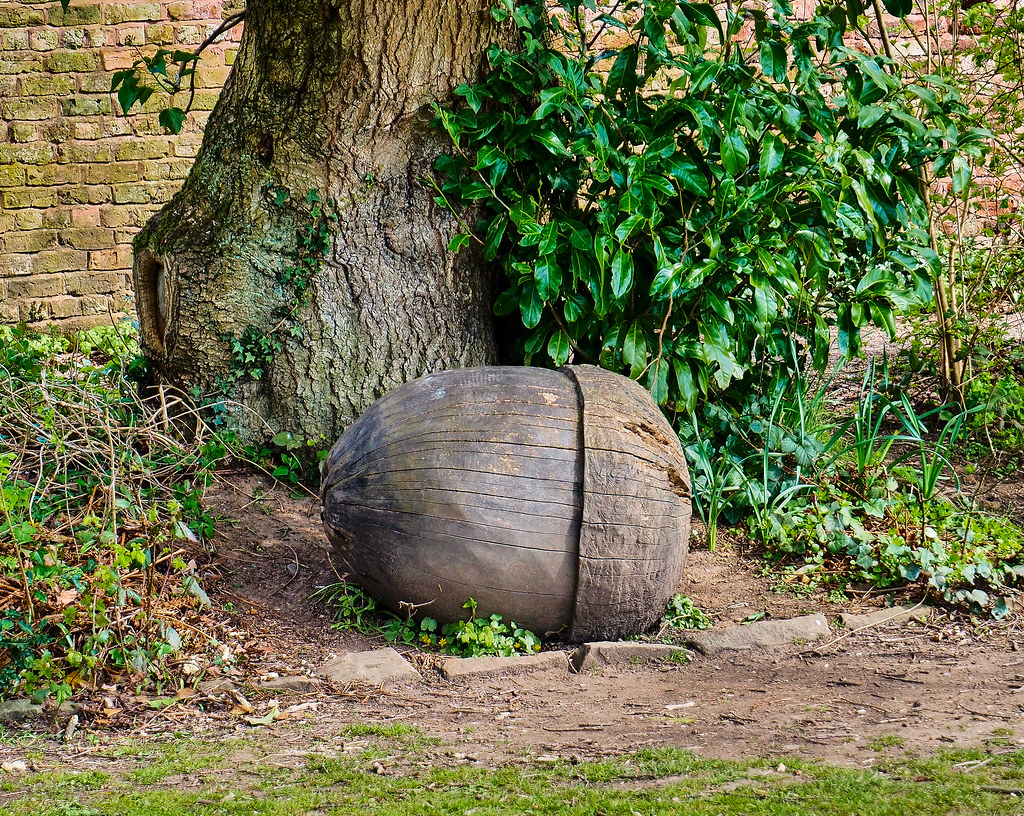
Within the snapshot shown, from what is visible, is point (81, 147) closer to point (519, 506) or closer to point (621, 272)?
point (621, 272)

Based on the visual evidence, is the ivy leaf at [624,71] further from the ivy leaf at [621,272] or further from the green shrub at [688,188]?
the ivy leaf at [621,272]

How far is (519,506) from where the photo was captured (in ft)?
10.3

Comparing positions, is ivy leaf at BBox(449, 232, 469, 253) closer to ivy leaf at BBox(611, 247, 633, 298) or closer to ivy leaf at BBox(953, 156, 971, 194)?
ivy leaf at BBox(611, 247, 633, 298)

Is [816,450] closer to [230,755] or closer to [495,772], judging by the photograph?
[495,772]

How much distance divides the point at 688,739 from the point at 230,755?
122 cm

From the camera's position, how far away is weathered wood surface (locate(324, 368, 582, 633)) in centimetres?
313

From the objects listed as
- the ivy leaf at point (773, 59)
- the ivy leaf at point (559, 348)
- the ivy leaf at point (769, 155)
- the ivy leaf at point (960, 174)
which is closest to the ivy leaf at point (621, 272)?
the ivy leaf at point (559, 348)

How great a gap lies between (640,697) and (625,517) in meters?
0.56

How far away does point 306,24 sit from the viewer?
4.06 metres

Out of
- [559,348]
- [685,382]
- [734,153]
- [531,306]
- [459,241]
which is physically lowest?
[685,382]

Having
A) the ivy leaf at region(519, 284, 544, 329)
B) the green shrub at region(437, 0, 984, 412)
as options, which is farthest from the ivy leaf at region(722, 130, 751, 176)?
the ivy leaf at region(519, 284, 544, 329)

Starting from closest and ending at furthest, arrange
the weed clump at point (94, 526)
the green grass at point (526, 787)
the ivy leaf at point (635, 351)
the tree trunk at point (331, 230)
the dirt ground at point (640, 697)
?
the green grass at point (526, 787)
the dirt ground at point (640, 697)
the weed clump at point (94, 526)
the ivy leaf at point (635, 351)
the tree trunk at point (331, 230)

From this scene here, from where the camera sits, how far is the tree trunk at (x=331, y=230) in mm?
4082

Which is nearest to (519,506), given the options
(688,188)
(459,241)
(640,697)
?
(640,697)
